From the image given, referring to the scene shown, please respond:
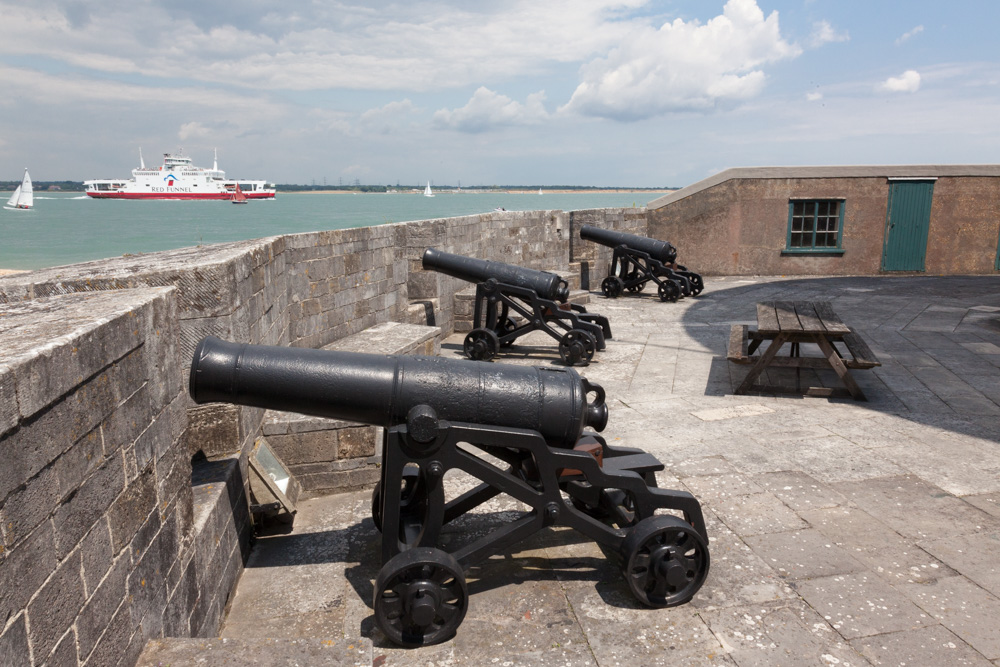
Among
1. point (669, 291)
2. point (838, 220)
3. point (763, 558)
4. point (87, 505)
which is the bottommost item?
point (763, 558)

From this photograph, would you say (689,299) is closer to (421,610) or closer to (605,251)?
(605,251)

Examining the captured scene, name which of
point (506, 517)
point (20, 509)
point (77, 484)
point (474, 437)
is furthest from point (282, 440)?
point (20, 509)

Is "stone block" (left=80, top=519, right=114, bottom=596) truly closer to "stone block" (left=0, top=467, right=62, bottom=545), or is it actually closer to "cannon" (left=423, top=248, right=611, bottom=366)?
"stone block" (left=0, top=467, right=62, bottom=545)

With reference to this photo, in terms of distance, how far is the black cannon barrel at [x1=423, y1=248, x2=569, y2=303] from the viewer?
8.34 metres

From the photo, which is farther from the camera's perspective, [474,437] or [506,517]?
[506,517]

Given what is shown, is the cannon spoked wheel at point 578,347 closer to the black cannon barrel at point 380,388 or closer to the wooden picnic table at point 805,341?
the wooden picnic table at point 805,341

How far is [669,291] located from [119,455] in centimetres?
1101

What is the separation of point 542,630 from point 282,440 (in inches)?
85.8

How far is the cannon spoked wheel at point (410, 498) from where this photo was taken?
357cm

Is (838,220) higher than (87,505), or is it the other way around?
(838,220)

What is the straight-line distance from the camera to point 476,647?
117 inches

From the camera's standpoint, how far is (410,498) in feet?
12.0

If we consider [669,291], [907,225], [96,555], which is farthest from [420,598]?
[907,225]

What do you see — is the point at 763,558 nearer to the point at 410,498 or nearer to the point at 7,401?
the point at 410,498
